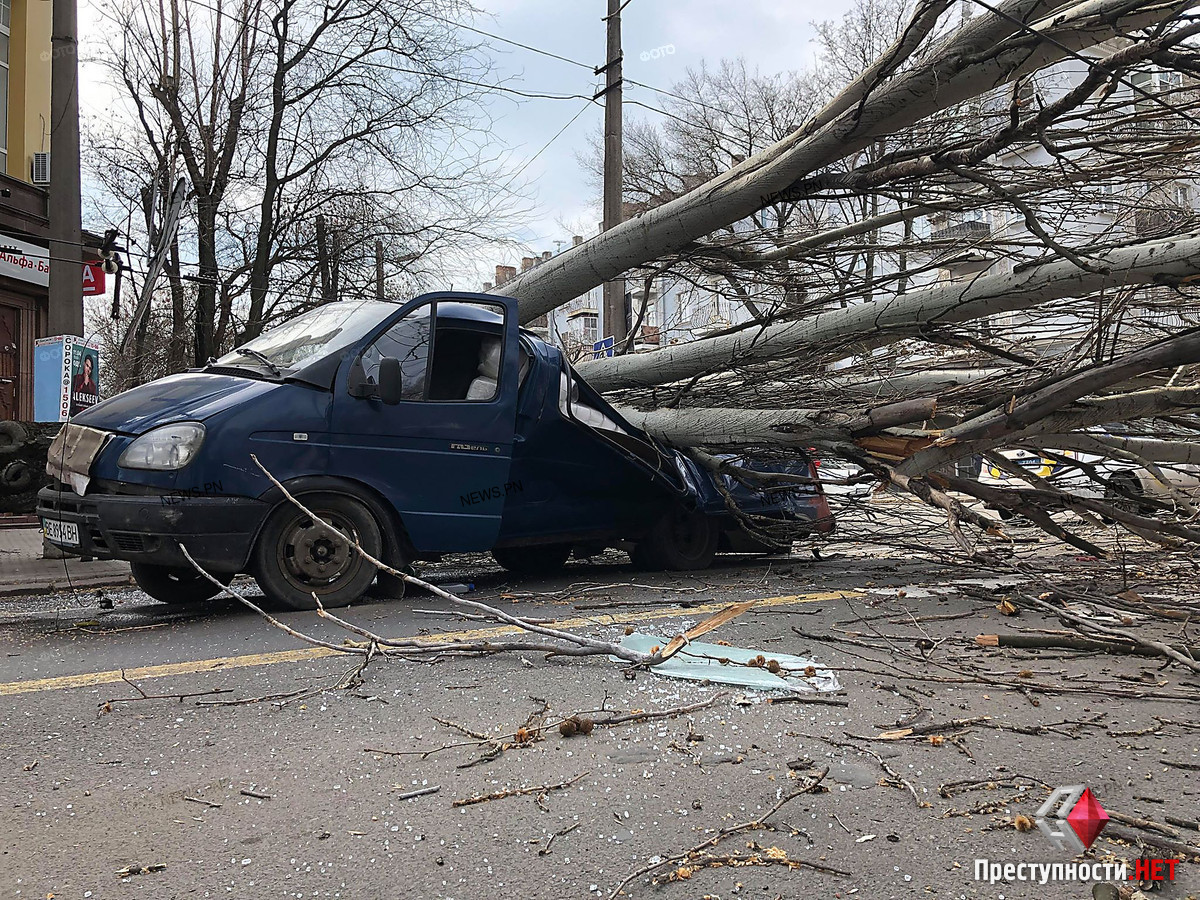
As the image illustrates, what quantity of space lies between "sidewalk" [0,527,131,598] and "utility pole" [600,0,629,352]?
851cm

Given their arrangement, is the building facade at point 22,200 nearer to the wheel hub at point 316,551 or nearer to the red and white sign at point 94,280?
the red and white sign at point 94,280

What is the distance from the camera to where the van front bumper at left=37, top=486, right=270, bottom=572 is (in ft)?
17.4

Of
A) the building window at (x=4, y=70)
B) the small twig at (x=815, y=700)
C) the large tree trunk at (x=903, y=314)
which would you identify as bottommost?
the small twig at (x=815, y=700)

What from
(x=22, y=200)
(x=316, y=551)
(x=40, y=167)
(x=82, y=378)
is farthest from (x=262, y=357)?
(x=40, y=167)

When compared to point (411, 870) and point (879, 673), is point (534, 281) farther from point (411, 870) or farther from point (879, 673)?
point (411, 870)

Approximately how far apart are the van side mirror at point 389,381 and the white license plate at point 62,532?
184 centimetres

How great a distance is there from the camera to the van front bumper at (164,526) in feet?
17.4

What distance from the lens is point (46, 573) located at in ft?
27.2

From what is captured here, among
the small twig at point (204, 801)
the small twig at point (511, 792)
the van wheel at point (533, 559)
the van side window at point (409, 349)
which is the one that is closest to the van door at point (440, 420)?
the van side window at point (409, 349)

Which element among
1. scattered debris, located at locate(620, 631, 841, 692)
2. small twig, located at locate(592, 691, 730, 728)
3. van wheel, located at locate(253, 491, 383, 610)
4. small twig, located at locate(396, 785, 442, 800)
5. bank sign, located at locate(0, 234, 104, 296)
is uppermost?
bank sign, located at locate(0, 234, 104, 296)

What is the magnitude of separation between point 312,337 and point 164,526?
1665 mm

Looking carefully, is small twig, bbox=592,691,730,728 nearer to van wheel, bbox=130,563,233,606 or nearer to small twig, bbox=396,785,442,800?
small twig, bbox=396,785,442,800

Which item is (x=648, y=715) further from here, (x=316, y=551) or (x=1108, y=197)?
(x=1108, y=197)

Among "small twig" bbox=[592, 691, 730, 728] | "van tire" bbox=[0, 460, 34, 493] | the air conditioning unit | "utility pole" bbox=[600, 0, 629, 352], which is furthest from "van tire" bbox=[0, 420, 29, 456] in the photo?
the air conditioning unit
